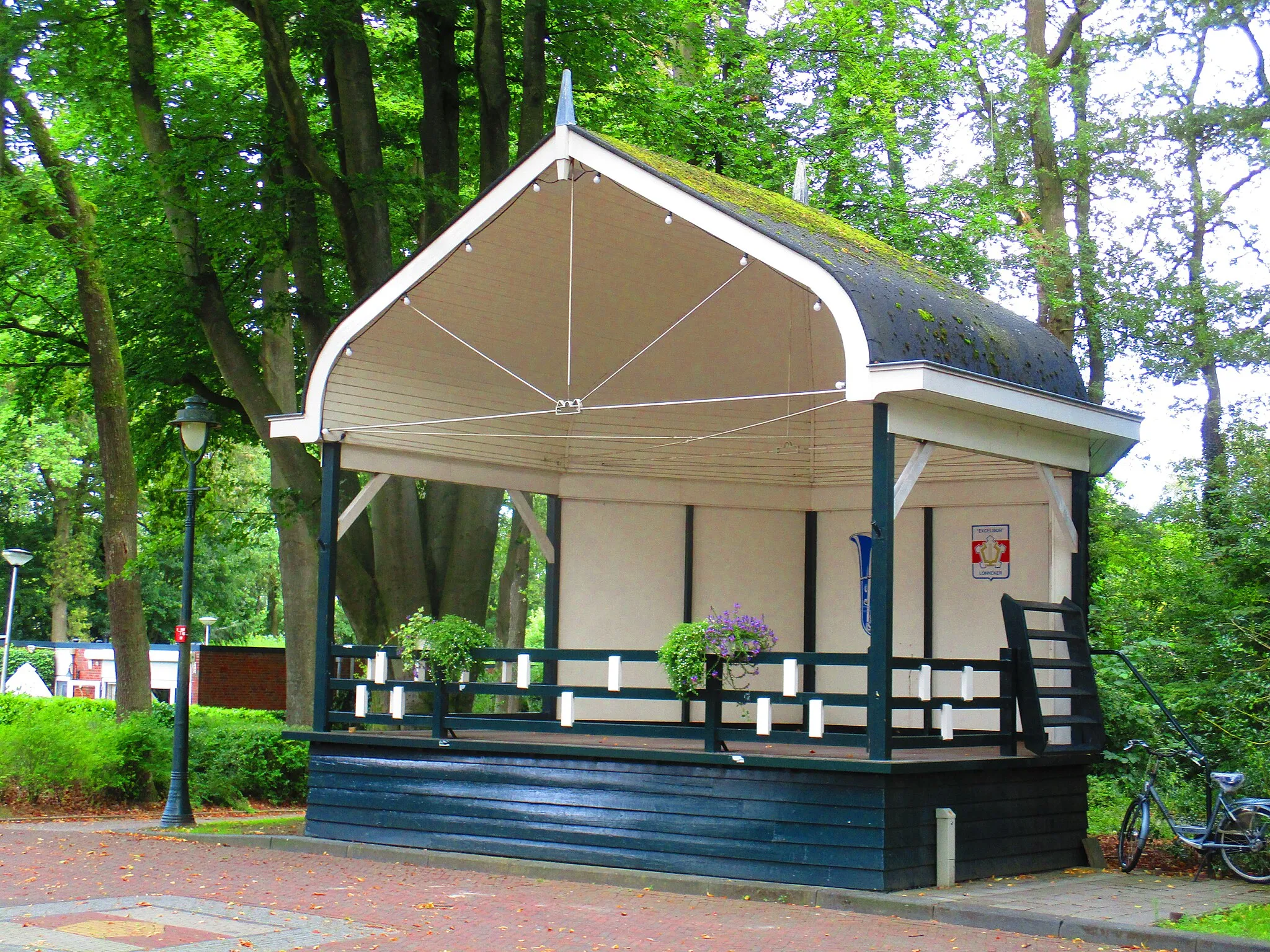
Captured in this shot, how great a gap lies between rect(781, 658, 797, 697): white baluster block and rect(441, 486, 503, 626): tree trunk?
6468mm

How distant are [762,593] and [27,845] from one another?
772 centimetres

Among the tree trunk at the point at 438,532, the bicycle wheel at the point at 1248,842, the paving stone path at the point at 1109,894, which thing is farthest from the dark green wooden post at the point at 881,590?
the tree trunk at the point at 438,532

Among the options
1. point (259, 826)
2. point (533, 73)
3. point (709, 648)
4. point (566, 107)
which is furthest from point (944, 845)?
point (533, 73)

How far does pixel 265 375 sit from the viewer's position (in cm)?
1947

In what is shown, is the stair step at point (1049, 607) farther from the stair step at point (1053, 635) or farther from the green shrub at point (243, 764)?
the green shrub at point (243, 764)

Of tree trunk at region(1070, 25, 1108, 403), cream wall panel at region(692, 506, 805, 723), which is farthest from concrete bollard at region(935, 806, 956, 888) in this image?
tree trunk at region(1070, 25, 1108, 403)

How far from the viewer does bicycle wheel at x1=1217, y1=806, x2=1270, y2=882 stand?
989 cm

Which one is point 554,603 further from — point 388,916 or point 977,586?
point 388,916

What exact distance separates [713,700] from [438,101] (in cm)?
1005

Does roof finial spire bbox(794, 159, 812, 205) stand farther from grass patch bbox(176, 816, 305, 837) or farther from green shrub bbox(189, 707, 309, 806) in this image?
green shrub bbox(189, 707, 309, 806)

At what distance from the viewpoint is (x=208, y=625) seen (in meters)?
43.2

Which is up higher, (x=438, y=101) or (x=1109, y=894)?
(x=438, y=101)

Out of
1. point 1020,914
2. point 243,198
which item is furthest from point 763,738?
point 243,198

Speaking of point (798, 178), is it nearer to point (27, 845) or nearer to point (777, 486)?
point (777, 486)
